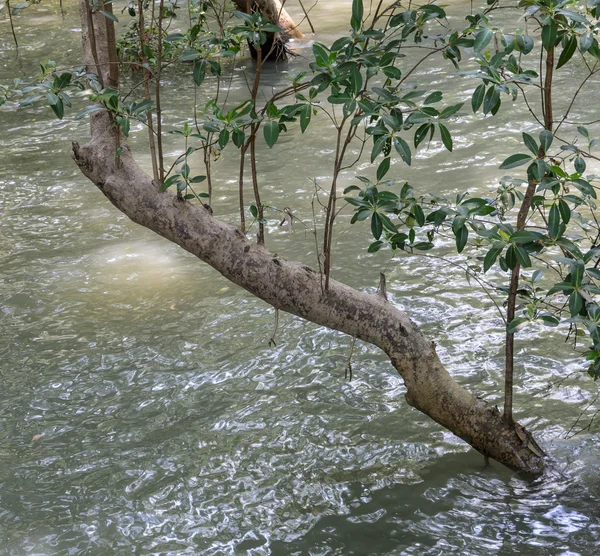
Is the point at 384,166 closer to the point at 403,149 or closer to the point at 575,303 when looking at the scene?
the point at 403,149

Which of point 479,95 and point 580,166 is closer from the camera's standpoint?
point 479,95

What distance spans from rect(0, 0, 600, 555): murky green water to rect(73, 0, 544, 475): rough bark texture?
29 centimetres

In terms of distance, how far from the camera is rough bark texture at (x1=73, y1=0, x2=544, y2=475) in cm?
299

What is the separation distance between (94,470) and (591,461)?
2.05 meters

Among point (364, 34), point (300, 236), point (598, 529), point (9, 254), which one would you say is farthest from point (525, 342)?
point (9, 254)

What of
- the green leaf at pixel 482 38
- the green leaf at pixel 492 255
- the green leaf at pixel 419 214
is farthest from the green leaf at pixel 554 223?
the green leaf at pixel 482 38

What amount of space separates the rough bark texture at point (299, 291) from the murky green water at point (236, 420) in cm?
29

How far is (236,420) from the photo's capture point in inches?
146

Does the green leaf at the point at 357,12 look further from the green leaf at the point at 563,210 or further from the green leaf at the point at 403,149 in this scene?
the green leaf at the point at 563,210

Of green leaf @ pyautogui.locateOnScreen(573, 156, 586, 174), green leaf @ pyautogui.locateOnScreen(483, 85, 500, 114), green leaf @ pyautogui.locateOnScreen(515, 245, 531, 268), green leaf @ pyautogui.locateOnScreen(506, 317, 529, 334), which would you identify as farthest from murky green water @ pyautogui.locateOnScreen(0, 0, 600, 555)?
green leaf @ pyautogui.locateOnScreen(483, 85, 500, 114)

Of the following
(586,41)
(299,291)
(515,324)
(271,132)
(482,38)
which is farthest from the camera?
(299,291)

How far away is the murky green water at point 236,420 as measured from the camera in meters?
3.04

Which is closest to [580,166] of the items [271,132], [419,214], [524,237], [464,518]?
[524,237]

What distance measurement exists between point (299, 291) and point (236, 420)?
39.2 inches
